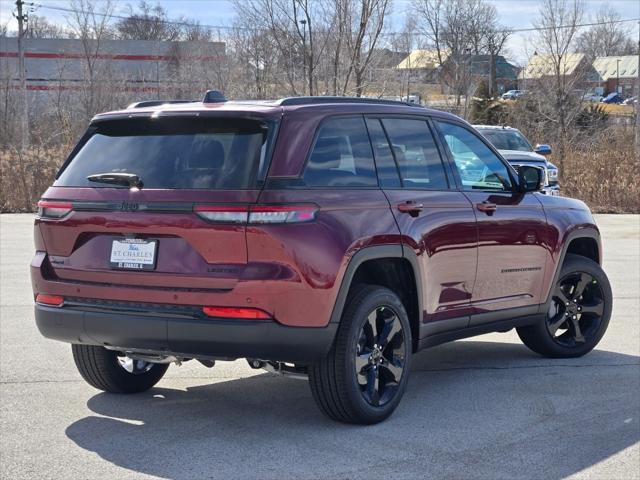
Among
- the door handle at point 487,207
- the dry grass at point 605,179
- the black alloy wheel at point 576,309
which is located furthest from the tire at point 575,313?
the dry grass at point 605,179

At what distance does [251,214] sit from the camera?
5414 millimetres

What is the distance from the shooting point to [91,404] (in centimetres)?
663

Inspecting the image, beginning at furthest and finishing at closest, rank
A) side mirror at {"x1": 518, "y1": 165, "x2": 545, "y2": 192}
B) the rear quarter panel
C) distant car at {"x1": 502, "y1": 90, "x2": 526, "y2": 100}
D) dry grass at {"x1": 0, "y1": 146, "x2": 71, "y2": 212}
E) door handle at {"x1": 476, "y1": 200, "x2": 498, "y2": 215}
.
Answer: distant car at {"x1": 502, "y1": 90, "x2": 526, "y2": 100} < dry grass at {"x1": 0, "y1": 146, "x2": 71, "y2": 212} < the rear quarter panel < side mirror at {"x1": 518, "y1": 165, "x2": 545, "y2": 192} < door handle at {"x1": 476, "y1": 200, "x2": 498, "y2": 215}

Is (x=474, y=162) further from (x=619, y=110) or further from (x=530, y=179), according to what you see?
(x=619, y=110)

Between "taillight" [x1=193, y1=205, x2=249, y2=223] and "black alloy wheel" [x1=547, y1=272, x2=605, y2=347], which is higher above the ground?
"taillight" [x1=193, y1=205, x2=249, y2=223]

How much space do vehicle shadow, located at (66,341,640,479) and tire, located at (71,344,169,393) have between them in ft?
0.25

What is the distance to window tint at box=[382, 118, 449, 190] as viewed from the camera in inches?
258

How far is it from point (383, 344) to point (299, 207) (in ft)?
3.79

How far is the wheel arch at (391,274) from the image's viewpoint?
579 cm

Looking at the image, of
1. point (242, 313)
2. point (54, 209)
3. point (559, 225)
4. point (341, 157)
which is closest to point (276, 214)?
point (242, 313)

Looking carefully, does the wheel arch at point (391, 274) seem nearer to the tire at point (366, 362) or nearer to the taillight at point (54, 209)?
the tire at point (366, 362)

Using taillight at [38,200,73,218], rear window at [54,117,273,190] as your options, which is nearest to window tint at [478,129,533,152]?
rear window at [54,117,273,190]

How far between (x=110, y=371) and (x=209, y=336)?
59.6 inches

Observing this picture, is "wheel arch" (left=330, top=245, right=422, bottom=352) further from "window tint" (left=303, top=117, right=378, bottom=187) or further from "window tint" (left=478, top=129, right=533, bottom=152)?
"window tint" (left=478, top=129, right=533, bottom=152)
